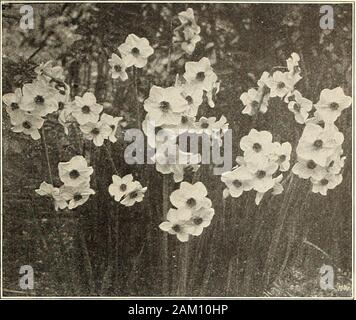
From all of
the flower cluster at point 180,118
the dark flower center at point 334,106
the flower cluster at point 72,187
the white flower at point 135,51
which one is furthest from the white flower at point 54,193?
the dark flower center at point 334,106

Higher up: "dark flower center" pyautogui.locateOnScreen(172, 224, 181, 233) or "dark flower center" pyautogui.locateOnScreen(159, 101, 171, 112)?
"dark flower center" pyautogui.locateOnScreen(159, 101, 171, 112)

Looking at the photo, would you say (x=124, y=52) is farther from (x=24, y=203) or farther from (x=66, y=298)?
(x=66, y=298)

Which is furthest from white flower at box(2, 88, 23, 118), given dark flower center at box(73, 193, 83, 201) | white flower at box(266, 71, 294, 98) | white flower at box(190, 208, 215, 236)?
white flower at box(266, 71, 294, 98)

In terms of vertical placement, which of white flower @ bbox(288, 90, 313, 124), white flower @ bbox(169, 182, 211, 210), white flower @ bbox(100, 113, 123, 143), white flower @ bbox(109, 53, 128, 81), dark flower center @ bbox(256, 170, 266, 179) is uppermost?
white flower @ bbox(109, 53, 128, 81)

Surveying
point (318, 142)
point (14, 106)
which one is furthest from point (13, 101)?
point (318, 142)

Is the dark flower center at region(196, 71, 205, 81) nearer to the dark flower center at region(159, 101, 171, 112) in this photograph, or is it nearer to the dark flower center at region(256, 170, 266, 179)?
the dark flower center at region(159, 101, 171, 112)

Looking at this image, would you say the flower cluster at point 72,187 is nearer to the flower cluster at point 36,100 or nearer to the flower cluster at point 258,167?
the flower cluster at point 36,100
